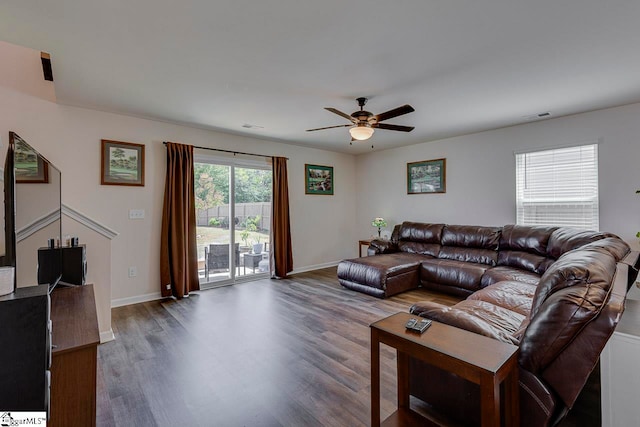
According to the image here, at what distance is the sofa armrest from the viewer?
5211 millimetres

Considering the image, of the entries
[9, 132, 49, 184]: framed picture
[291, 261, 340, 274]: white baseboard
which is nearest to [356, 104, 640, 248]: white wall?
[291, 261, 340, 274]: white baseboard

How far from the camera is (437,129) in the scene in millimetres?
4672

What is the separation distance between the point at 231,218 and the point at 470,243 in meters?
3.86

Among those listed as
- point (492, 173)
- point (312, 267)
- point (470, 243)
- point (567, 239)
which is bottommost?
point (312, 267)

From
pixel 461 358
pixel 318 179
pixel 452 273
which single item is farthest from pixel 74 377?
pixel 318 179

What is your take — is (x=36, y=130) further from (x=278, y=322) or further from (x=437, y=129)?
(x=437, y=129)

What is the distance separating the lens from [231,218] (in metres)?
4.81

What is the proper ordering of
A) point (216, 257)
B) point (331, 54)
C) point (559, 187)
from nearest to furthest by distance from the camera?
point (331, 54)
point (559, 187)
point (216, 257)

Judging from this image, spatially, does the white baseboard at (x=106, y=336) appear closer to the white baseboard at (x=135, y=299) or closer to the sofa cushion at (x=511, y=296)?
the white baseboard at (x=135, y=299)

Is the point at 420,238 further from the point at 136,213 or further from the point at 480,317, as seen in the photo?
the point at 136,213

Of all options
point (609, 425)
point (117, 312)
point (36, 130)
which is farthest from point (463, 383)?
point (36, 130)

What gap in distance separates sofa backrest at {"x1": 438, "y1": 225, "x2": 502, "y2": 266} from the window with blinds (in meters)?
0.60

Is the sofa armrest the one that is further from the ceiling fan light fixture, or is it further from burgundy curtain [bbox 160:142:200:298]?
burgundy curtain [bbox 160:142:200:298]

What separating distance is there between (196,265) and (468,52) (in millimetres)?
4218
